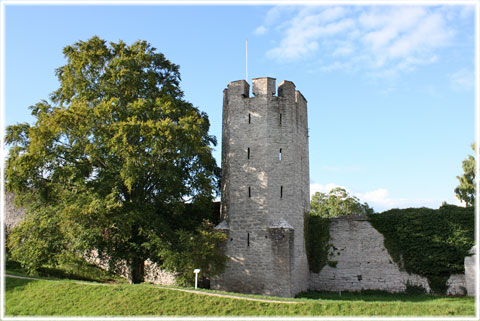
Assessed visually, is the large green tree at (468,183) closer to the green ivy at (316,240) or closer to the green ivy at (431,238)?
the green ivy at (431,238)

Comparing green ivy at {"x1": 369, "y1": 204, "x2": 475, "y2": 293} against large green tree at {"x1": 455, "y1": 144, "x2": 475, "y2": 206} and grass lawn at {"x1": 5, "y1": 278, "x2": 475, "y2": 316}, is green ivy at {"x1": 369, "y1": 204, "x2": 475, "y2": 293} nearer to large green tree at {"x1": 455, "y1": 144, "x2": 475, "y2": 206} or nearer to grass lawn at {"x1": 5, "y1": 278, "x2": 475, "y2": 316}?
grass lawn at {"x1": 5, "y1": 278, "x2": 475, "y2": 316}

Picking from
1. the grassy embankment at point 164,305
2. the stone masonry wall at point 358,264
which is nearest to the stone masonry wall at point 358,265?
the stone masonry wall at point 358,264

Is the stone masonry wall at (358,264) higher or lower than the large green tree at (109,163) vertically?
lower

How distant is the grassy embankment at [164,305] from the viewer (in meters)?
13.2

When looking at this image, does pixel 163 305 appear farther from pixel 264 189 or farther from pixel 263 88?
pixel 263 88

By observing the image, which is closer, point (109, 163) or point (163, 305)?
point (163, 305)

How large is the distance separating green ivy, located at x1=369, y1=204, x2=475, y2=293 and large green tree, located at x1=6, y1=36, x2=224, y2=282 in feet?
30.6

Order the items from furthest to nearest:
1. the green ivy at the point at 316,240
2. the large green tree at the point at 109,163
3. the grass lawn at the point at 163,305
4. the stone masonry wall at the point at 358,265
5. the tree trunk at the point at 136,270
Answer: the green ivy at the point at 316,240 → the stone masonry wall at the point at 358,265 → the tree trunk at the point at 136,270 → the large green tree at the point at 109,163 → the grass lawn at the point at 163,305

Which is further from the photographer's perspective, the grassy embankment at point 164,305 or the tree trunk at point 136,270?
the tree trunk at point 136,270

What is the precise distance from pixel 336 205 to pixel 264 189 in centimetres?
2971

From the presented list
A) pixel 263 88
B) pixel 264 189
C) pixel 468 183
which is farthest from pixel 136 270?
pixel 468 183

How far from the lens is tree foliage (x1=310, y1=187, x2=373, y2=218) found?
46409 millimetres

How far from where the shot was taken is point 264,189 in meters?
19.2

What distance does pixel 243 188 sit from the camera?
64.4ft
